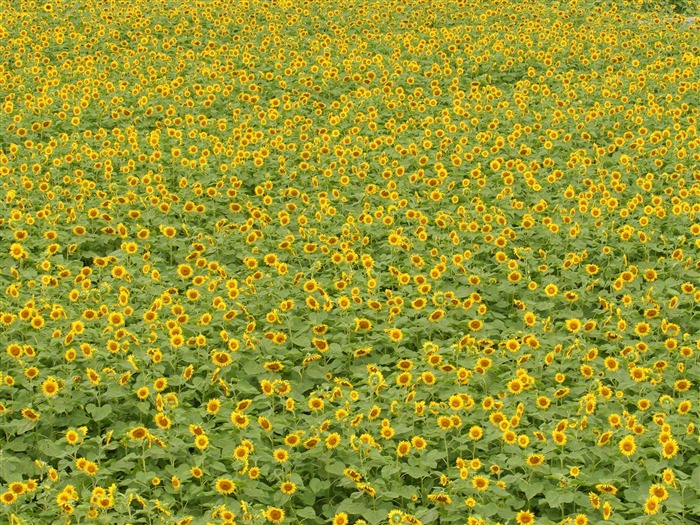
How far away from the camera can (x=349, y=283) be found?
6109 millimetres

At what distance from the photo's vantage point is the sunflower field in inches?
175

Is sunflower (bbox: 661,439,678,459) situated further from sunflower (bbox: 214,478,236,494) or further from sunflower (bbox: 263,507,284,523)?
sunflower (bbox: 214,478,236,494)

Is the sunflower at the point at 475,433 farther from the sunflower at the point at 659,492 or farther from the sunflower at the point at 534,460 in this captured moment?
the sunflower at the point at 659,492

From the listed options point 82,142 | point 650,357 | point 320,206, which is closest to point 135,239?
point 320,206

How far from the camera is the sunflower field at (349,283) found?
14.6 ft

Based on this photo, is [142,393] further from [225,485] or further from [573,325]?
[573,325]

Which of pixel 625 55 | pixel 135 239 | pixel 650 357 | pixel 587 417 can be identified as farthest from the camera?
pixel 625 55

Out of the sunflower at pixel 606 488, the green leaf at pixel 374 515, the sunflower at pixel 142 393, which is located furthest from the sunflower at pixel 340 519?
the sunflower at pixel 142 393

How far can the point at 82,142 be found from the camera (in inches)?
339

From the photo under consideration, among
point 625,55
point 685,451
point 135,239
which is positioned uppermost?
point 625,55

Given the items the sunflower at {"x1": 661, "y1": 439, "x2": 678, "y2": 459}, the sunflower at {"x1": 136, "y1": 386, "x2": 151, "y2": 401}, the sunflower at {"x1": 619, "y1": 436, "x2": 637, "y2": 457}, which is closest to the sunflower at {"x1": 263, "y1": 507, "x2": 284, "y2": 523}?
the sunflower at {"x1": 136, "y1": 386, "x2": 151, "y2": 401}

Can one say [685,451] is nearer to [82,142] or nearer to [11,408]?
[11,408]

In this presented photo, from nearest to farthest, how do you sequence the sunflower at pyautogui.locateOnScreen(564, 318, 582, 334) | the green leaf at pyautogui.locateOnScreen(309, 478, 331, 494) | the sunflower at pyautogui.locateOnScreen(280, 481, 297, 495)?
1. the sunflower at pyautogui.locateOnScreen(280, 481, 297, 495)
2. the green leaf at pyautogui.locateOnScreen(309, 478, 331, 494)
3. the sunflower at pyautogui.locateOnScreen(564, 318, 582, 334)

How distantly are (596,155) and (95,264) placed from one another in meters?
4.68
